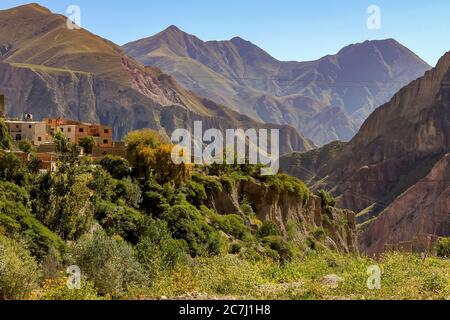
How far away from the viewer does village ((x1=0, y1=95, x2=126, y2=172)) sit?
157 feet

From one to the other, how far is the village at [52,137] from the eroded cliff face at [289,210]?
333 inches

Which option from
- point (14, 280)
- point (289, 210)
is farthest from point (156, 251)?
point (289, 210)

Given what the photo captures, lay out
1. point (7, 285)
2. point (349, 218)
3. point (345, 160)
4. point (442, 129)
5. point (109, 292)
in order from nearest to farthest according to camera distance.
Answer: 1. point (7, 285)
2. point (109, 292)
3. point (349, 218)
4. point (442, 129)
5. point (345, 160)

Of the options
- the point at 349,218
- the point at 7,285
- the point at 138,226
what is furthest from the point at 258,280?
the point at 349,218

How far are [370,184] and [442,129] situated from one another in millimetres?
21939

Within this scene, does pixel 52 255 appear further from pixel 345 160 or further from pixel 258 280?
pixel 345 160

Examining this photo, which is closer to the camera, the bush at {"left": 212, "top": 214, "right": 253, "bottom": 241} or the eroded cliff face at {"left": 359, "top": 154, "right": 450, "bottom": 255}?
the bush at {"left": 212, "top": 214, "right": 253, "bottom": 241}

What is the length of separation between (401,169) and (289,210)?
113766mm

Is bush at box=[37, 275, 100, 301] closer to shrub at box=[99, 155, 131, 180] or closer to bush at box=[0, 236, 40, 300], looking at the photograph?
bush at box=[0, 236, 40, 300]

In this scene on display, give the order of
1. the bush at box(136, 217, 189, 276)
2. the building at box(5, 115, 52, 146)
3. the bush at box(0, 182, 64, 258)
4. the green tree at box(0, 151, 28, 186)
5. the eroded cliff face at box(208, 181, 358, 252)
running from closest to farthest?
1. the bush at box(136, 217, 189, 276)
2. the bush at box(0, 182, 64, 258)
3. the green tree at box(0, 151, 28, 186)
4. the eroded cliff face at box(208, 181, 358, 252)
5. the building at box(5, 115, 52, 146)

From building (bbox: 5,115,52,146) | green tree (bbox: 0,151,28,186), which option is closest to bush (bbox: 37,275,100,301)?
green tree (bbox: 0,151,28,186)

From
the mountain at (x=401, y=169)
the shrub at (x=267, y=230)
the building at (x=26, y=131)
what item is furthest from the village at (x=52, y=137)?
the mountain at (x=401, y=169)

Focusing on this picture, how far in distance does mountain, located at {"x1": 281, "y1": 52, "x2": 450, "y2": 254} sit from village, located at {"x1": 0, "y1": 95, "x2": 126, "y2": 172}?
234 ft

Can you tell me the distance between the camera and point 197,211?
4175 centimetres
